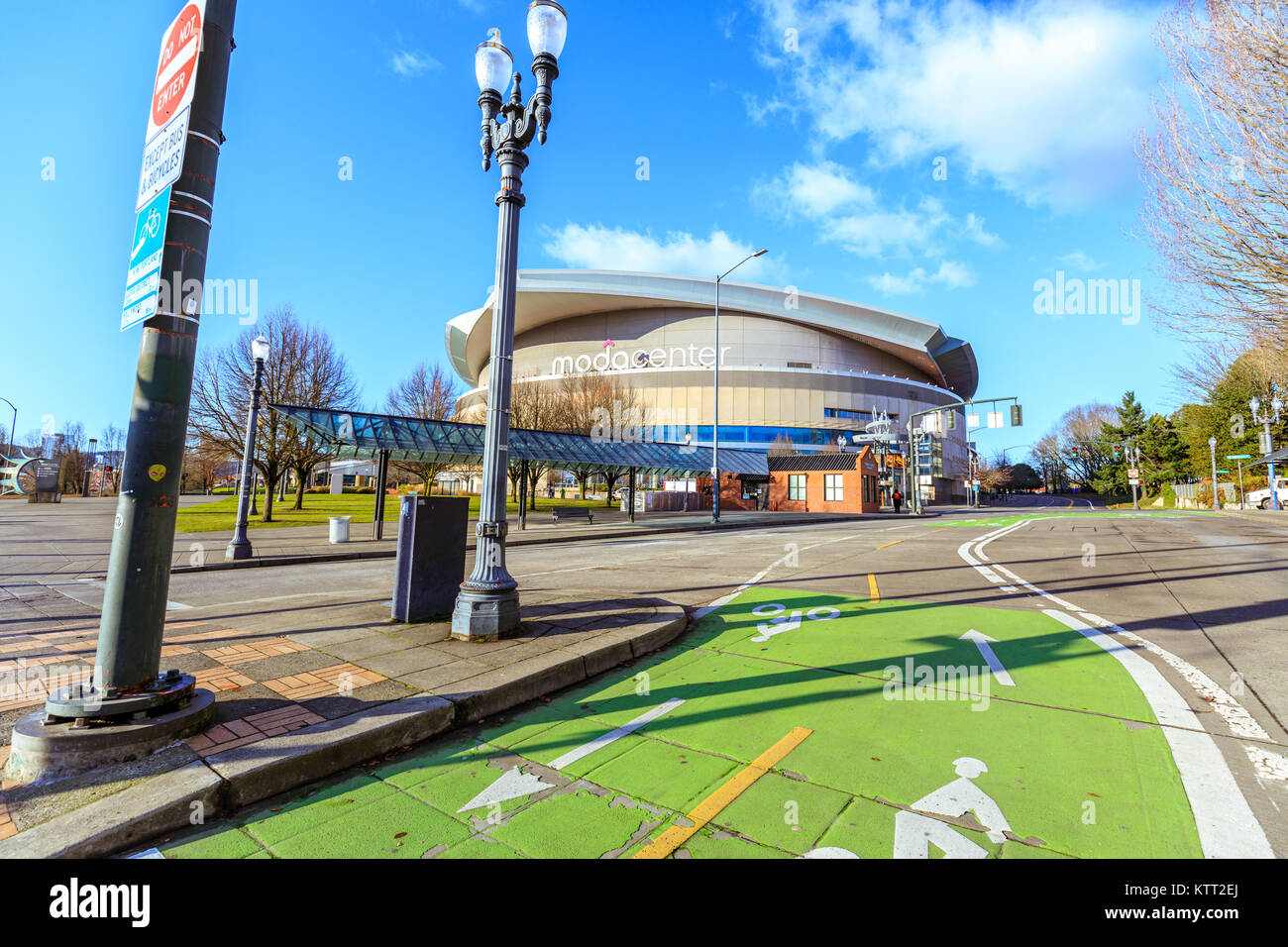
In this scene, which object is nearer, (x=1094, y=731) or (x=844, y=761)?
(x=844, y=761)

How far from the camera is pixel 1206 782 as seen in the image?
10.2 feet

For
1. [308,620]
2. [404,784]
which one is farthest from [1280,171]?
[308,620]

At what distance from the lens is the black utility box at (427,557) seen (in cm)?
647

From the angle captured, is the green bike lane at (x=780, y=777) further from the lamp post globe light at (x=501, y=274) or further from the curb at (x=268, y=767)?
the lamp post globe light at (x=501, y=274)

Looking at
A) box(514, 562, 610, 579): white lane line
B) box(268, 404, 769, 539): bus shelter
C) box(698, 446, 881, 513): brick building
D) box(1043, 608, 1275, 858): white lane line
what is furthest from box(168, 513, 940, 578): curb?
box(698, 446, 881, 513): brick building

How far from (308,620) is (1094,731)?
748cm

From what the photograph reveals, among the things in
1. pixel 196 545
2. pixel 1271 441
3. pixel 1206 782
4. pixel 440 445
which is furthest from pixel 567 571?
pixel 1271 441

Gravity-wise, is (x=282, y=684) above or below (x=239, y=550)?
below

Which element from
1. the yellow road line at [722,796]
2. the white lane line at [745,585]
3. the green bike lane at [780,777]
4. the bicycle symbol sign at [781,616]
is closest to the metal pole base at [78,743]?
the green bike lane at [780,777]

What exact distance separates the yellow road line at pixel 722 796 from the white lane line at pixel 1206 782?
191 cm

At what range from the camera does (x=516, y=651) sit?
5.26 m

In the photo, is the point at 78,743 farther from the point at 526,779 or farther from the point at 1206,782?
the point at 1206,782

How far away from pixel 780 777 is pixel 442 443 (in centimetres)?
2417
